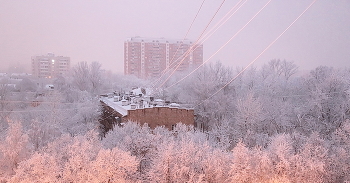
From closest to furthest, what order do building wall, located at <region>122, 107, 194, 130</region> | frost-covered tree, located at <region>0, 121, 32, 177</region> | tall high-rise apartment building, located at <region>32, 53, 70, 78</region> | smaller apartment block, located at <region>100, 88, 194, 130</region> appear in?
frost-covered tree, located at <region>0, 121, 32, 177</region> → smaller apartment block, located at <region>100, 88, 194, 130</region> → building wall, located at <region>122, 107, 194, 130</region> → tall high-rise apartment building, located at <region>32, 53, 70, 78</region>

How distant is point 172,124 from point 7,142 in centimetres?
1042

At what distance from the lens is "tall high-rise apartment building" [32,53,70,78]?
65.5m

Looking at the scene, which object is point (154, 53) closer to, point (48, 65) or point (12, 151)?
point (48, 65)

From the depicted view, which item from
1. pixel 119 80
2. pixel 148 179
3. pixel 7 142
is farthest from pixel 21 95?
pixel 148 179

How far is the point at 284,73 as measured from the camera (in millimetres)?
34250

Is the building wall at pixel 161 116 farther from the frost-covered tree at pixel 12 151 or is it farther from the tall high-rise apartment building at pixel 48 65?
the tall high-rise apartment building at pixel 48 65

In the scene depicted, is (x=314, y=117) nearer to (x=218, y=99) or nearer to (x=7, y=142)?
(x=218, y=99)

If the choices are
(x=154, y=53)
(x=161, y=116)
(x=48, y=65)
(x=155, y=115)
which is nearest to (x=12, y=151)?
(x=155, y=115)

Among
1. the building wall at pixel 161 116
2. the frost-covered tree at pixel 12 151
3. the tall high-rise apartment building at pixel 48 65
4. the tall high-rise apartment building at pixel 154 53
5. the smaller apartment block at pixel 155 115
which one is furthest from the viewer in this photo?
the tall high-rise apartment building at pixel 48 65

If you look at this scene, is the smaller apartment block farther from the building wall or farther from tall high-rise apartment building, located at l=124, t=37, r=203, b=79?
tall high-rise apartment building, located at l=124, t=37, r=203, b=79

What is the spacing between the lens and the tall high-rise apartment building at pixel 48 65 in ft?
215

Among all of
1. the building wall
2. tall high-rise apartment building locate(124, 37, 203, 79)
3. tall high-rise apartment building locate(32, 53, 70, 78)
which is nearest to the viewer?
the building wall

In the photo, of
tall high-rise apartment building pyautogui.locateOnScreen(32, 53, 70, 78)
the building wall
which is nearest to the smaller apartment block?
the building wall

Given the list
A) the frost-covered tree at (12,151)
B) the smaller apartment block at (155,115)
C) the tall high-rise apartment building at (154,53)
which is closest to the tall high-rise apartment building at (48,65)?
the tall high-rise apartment building at (154,53)
